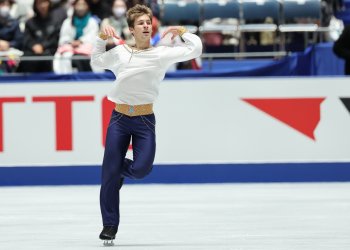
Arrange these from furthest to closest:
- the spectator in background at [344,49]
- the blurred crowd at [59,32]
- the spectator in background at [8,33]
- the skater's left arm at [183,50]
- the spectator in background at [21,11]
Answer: the spectator in background at [21,11], the spectator in background at [8,33], the blurred crowd at [59,32], the spectator in background at [344,49], the skater's left arm at [183,50]

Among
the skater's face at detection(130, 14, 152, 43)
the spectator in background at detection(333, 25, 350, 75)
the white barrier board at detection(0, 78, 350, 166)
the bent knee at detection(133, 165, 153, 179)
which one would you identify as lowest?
the white barrier board at detection(0, 78, 350, 166)

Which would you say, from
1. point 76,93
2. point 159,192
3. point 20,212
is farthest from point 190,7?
point 20,212

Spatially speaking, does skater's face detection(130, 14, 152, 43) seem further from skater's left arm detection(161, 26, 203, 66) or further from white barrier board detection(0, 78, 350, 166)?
white barrier board detection(0, 78, 350, 166)

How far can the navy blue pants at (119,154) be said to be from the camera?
866 cm

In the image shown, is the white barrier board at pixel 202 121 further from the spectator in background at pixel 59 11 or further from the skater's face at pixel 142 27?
the skater's face at pixel 142 27

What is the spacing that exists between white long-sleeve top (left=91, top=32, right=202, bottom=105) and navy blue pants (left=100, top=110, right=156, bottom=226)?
160 millimetres

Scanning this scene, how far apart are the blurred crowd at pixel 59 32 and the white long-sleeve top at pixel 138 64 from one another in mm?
5771

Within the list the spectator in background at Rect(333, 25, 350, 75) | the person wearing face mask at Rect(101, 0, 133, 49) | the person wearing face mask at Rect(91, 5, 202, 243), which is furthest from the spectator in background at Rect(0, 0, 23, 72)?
the person wearing face mask at Rect(91, 5, 202, 243)

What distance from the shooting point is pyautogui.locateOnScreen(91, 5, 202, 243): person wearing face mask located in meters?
8.65

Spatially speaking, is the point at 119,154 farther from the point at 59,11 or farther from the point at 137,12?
the point at 59,11

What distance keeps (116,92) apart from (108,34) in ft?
1.44

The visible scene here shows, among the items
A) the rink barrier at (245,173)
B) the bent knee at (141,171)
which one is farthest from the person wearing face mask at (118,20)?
the bent knee at (141,171)

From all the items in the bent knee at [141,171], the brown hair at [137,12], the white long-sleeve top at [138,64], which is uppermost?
A: the brown hair at [137,12]

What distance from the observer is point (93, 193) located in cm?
1286
